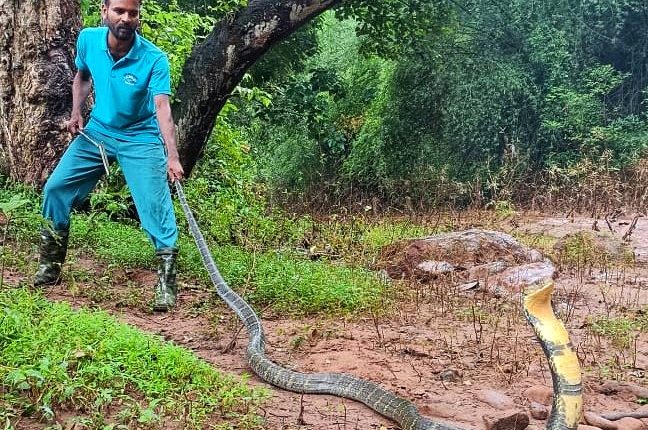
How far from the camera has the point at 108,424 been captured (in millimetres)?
3180

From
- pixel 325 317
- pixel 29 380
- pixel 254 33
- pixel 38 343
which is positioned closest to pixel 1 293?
pixel 38 343

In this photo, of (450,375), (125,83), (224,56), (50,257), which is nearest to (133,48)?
(125,83)

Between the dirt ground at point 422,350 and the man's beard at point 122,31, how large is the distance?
207cm

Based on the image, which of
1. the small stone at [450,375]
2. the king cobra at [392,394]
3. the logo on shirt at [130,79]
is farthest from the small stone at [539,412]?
the logo on shirt at [130,79]

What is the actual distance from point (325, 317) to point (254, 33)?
13.0ft

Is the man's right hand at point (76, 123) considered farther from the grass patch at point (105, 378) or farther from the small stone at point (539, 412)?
the small stone at point (539, 412)

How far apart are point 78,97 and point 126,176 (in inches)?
34.9

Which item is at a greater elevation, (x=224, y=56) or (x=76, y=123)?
(x=224, y=56)

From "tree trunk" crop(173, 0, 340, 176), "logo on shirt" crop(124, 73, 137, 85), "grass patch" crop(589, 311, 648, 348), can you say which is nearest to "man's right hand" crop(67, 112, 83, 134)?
"logo on shirt" crop(124, 73, 137, 85)

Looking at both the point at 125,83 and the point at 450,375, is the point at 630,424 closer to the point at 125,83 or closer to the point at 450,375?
the point at 450,375

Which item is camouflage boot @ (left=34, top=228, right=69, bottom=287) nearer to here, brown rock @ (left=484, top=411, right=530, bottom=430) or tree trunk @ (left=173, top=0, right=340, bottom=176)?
tree trunk @ (left=173, top=0, right=340, bottom=176)

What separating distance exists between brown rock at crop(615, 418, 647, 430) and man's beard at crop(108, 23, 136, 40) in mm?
4319

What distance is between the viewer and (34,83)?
7.95 metres

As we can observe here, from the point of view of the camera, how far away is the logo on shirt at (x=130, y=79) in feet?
17.9
